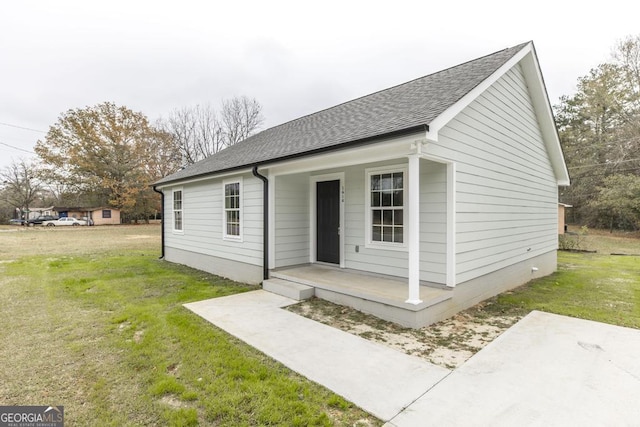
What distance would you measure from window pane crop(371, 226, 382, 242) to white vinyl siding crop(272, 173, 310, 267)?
5.89 ft

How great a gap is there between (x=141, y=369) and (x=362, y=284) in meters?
3.46

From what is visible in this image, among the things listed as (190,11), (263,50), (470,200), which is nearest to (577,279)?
(470,200)

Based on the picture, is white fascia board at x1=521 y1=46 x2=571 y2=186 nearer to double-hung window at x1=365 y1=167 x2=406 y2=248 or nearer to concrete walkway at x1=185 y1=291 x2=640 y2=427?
double-hung window at x1=365 y1=167 x2=406 y2=248

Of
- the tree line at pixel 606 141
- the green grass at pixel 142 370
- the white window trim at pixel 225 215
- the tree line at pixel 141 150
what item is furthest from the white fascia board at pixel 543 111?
the tree line at pixel 141 150

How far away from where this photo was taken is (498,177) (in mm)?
6137

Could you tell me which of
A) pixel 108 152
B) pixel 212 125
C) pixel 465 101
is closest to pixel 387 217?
pixel 465 101

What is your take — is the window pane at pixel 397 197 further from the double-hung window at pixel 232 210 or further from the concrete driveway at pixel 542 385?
the double-hung window at pixel 232 210

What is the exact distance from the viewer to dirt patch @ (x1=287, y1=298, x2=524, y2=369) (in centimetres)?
350

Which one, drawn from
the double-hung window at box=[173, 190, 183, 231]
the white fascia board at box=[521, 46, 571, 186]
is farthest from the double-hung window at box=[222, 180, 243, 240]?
the white fascia board at box=[521, 46, 571, 186]

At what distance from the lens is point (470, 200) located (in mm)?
5258

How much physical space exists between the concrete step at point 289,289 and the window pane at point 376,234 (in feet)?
5.11

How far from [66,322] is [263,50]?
13719mm

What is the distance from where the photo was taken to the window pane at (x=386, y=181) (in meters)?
5.76

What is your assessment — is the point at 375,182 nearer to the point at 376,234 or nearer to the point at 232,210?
the point at 376,234
